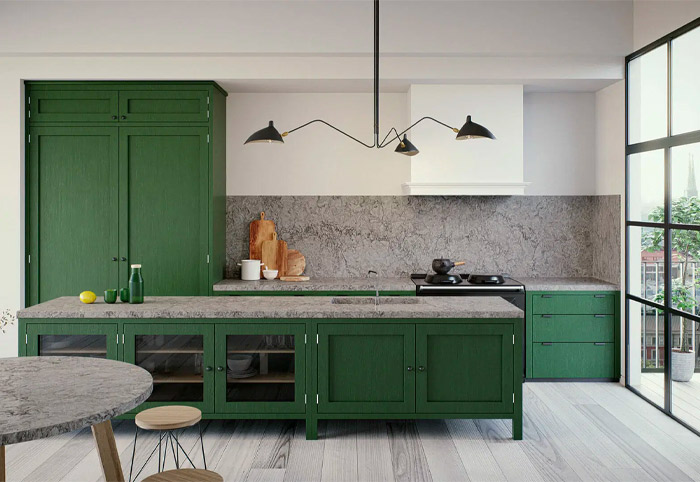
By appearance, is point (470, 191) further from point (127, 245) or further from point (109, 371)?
point (109, 371)

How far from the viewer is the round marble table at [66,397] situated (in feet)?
6.28

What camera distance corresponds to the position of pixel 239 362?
12.9 feet

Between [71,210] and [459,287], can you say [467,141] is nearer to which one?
[459,287]

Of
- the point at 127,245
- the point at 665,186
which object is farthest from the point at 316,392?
the point at 665,186

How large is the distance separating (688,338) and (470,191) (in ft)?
6.76

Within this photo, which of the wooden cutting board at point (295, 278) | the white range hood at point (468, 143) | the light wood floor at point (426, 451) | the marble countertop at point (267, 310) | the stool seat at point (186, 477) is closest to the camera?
the stool seat at point (186, 477)

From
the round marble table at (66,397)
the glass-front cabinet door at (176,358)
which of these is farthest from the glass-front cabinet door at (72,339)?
the round marble table at (66,397)

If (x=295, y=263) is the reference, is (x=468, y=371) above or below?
below

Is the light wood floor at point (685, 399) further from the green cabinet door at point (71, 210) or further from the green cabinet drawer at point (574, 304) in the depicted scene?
the green cabinet door at point (71, 210)

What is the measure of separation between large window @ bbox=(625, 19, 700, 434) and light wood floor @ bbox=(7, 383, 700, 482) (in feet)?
1.60

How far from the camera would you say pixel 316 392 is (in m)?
3.94

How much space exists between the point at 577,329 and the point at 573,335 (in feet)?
0.20

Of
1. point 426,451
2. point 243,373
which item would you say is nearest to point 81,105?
point 243,373

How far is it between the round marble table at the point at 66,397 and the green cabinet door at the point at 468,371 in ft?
6.21
